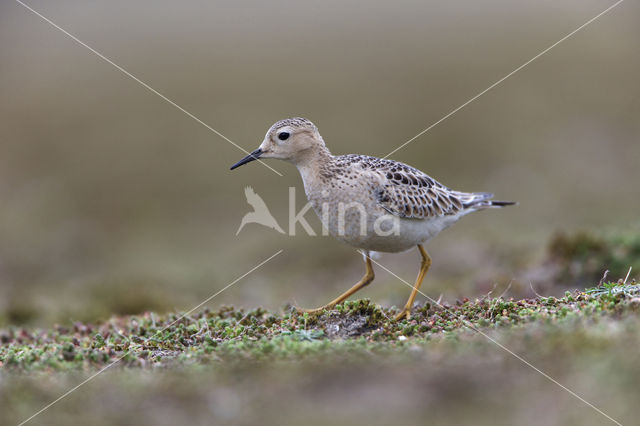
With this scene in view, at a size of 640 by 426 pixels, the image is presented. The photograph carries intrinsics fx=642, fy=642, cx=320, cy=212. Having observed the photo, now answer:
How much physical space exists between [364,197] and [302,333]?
7.79ft

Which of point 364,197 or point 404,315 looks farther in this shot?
point 364,197

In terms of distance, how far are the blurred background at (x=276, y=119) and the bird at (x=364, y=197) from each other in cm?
587

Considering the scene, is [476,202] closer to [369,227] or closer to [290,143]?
[369,227]

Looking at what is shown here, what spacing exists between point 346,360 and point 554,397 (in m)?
2.09

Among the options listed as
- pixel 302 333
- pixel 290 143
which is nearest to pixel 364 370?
pixel 302 333

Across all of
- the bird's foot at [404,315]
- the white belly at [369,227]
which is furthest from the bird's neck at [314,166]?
the bird's foot at [404,315]

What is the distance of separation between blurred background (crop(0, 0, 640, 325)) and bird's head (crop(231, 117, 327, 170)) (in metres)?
6.47

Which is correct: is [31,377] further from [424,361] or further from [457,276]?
[457,276]

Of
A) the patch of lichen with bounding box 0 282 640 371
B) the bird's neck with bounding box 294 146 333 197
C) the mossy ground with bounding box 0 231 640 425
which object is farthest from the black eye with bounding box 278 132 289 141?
the mossy ground with bounding box 0 231 640 425

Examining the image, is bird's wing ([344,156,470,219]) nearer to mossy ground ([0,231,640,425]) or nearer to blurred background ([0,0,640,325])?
mossy ground ([0,231,640,425])

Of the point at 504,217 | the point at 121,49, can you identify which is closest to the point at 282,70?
the point at 121,49

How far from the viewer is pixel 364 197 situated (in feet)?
30.4

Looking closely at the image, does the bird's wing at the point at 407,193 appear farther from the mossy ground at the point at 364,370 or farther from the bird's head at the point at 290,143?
the mossy ground at the point at 364,370

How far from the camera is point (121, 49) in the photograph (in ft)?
139
